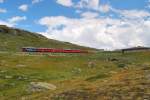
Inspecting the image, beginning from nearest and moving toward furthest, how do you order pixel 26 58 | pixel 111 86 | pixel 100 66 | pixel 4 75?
pixel 111 86, pixel 4 75, pixel 100 66, pixel 26 58

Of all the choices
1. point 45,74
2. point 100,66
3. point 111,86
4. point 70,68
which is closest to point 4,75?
point 45,74

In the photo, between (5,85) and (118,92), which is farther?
(5,85)

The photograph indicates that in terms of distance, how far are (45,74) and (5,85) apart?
2054 centimetres

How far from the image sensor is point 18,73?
9331 cm

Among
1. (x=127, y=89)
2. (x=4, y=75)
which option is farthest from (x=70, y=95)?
(x=4, y=75)

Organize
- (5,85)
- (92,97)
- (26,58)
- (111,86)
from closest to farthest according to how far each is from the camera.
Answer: (92,97), (111,86), (5,85), (26,58)

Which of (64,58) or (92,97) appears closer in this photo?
(92,97)

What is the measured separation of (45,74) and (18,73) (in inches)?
263

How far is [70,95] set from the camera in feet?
134

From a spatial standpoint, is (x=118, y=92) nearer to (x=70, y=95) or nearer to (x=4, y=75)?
(x=70, y=95)

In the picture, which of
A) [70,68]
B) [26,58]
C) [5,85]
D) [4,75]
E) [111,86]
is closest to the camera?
[111,86]

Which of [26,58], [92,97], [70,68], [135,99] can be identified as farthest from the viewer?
[26,58]

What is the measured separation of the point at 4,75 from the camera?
89.7 m

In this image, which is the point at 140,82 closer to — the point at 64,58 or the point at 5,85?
the point at 5,85
